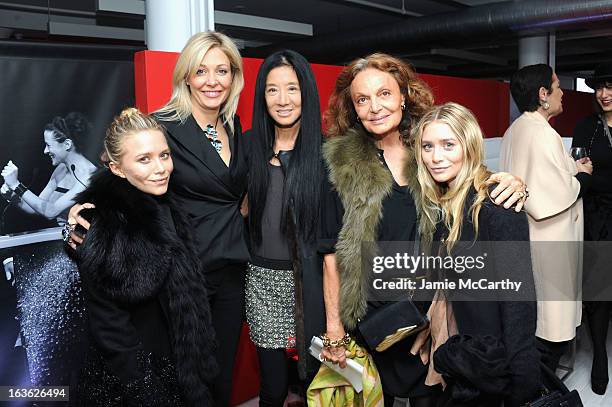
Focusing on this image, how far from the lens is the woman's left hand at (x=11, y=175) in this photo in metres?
2.42

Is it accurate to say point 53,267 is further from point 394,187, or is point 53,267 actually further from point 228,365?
point 394,187

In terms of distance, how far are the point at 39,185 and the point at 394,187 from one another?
165cm

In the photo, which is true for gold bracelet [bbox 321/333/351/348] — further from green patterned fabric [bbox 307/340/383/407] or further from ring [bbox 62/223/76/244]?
ring [bbox 62/223/76/244]

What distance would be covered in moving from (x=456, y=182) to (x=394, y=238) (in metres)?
0.31

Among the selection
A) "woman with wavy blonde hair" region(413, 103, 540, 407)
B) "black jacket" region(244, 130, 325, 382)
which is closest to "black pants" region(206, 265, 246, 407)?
"black jacket" region(244, 130, 325, 382)

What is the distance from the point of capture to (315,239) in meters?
2.07

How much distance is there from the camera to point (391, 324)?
71.1 inches

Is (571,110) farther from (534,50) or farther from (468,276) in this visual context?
(468,276)

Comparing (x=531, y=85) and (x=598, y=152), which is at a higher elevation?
(x=531, y=85)

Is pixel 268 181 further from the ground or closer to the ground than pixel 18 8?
closer to the ground

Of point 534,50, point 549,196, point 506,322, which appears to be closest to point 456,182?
point 506,322

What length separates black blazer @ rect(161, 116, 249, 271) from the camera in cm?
207

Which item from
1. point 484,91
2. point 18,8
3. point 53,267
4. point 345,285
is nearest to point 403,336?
point 345,285

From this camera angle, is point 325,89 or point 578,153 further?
point 325,89
